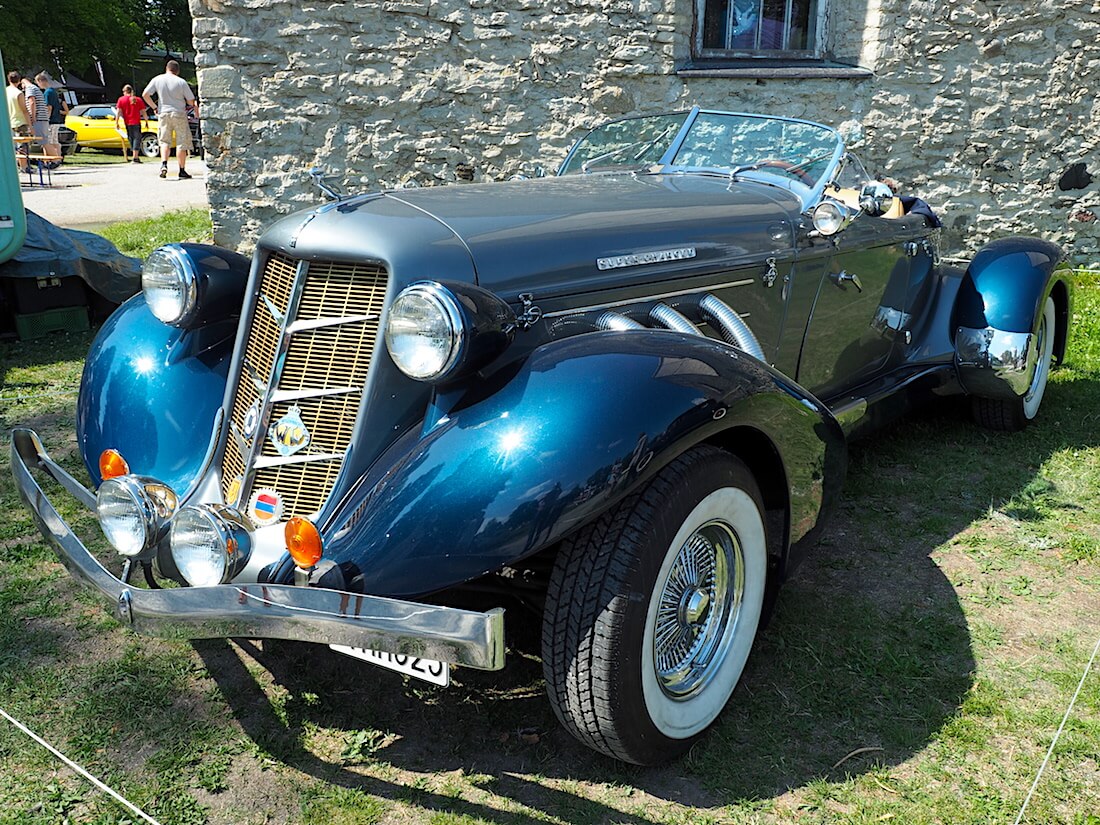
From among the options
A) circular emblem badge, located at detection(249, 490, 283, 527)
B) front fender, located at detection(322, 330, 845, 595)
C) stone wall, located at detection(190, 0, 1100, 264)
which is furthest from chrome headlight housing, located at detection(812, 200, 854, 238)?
stone wall, located at detection(190, 0, 1100, 264)

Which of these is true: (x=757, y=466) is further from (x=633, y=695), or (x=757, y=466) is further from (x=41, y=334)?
(x=41, y=334)

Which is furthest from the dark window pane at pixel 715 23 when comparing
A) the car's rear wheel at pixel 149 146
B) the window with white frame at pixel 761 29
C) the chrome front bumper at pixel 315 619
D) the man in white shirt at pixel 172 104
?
the car's rear wheel at pixel 149 146

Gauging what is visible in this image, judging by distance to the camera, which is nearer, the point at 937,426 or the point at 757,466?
the point at 757,466

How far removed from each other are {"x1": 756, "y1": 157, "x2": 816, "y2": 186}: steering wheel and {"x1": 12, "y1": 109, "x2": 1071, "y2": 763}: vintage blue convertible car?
0.88ft

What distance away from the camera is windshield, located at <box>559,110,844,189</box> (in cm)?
390

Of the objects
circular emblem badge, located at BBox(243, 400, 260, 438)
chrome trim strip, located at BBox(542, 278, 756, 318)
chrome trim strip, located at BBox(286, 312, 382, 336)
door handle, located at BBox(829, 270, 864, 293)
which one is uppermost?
chrome trim strip, located at BBox(286, 312, 382, 336)

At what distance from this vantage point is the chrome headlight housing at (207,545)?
221 cm

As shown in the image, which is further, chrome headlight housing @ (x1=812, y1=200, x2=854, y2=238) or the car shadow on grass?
chrome headlight housing @ (x1=812, y1=200, x2=854, y2=238)

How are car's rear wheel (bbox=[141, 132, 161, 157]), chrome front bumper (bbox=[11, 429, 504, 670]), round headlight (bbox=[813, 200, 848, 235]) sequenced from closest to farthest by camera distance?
chrome front bumper (bbox=[11, 429, 504, 670]) < round headlight (bbox=[813, 200, 848, 235]) < car's rear wheel (bbox=[141, 132, 161, 157])

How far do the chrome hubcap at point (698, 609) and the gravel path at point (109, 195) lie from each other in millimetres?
10115

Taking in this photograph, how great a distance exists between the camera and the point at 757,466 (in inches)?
108

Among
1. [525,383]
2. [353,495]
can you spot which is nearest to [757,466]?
[525,383]

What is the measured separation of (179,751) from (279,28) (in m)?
6.47

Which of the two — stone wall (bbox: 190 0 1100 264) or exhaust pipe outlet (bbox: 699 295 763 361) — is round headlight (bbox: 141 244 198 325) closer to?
exhaust pipe outlet (bbox: 699 295 763 361)
